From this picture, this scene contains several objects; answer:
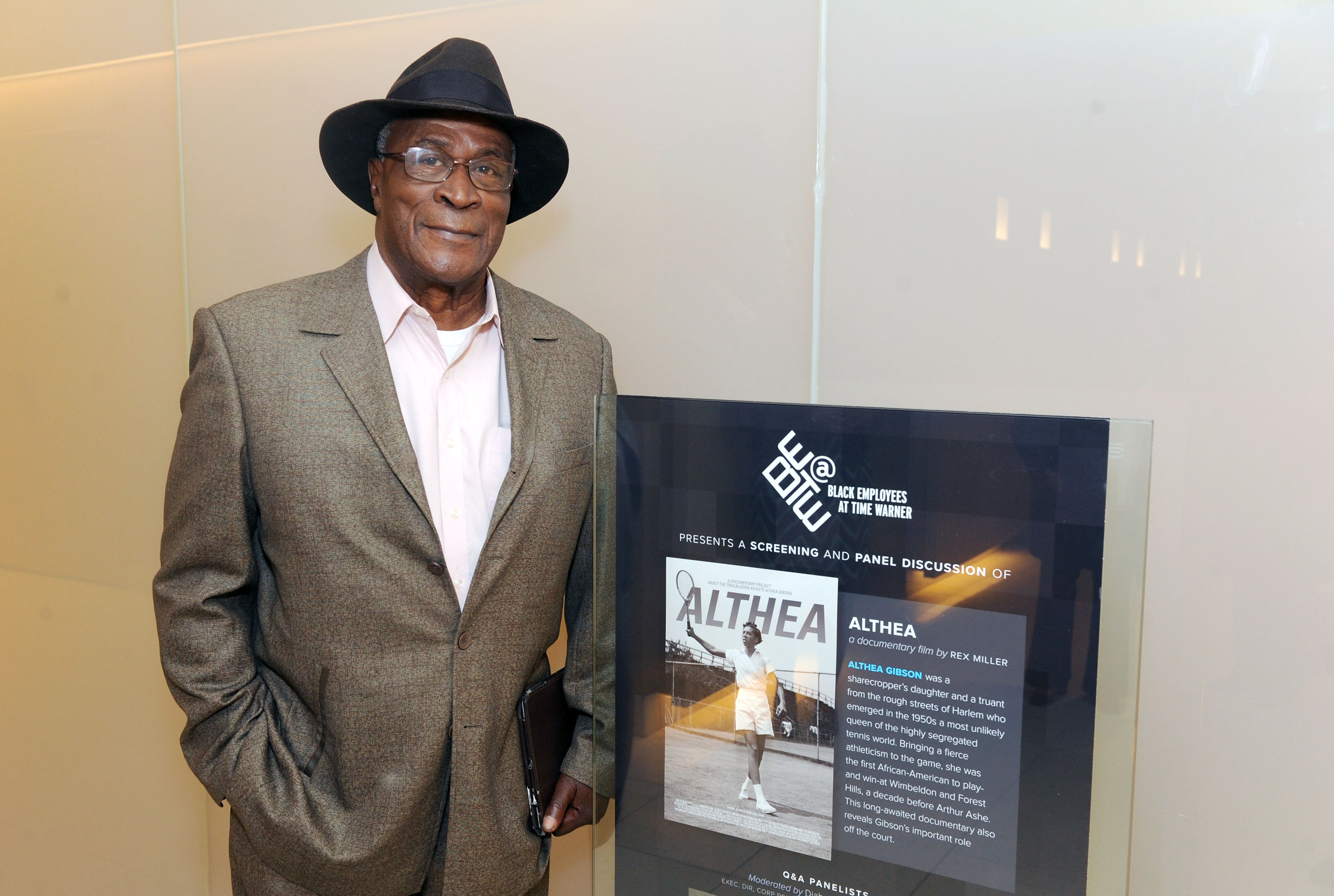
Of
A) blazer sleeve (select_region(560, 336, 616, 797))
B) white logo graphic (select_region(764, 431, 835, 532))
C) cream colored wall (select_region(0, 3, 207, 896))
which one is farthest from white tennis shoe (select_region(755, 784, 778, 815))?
cream colored wall (select_region(0, 3, 207, 896))

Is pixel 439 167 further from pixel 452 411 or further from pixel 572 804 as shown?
pixel 572 804

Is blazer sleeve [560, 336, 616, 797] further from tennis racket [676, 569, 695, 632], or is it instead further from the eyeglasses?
the eyeglasses

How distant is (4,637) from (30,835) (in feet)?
2.11

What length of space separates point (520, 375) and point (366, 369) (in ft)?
0.77

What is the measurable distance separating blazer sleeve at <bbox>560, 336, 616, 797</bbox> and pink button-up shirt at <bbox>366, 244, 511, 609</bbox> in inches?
7.1

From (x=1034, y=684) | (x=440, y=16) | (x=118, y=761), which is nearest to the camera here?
(x=1034, y=684)

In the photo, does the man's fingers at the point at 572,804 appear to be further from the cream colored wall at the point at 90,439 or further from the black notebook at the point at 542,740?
the cream colored wall at the point at 90,439

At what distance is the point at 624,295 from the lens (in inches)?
85.6

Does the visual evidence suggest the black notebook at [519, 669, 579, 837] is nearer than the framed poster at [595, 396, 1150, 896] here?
No

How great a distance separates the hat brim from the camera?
5.03ft

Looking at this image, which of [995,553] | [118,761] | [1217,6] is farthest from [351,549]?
[118,761]

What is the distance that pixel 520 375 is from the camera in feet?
5.21

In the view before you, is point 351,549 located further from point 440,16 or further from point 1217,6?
point 1217,6

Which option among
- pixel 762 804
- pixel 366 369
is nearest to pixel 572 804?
pixel 762 804
